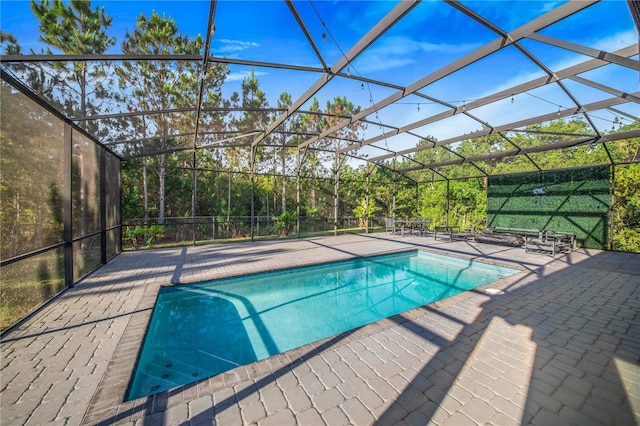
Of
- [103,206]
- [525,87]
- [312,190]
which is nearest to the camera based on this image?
[525,87]

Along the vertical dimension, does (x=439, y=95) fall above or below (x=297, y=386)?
above

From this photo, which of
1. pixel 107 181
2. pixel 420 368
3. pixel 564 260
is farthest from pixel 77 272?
pixel 564 260

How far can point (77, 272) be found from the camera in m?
4.81

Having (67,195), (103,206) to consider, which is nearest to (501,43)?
(67,195)

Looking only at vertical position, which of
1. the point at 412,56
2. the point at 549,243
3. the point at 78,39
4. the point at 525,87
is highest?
the point at 78,39

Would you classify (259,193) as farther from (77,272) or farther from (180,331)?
(180,331)

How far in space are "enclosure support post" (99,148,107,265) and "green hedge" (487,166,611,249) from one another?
13.1m

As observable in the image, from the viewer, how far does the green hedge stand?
8.12 metres

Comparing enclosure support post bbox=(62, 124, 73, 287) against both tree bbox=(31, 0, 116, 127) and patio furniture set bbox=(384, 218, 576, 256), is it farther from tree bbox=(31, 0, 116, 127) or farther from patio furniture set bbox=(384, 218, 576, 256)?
patio furniture set bbox=(384, 218, 576, 256)

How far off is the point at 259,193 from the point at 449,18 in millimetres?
13235

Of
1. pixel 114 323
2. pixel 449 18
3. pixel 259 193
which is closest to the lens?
pixel 114 323

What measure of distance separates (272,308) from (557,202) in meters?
10.6

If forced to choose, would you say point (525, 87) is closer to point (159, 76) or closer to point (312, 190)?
point (312, 190)

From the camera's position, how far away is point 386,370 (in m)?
2.19
